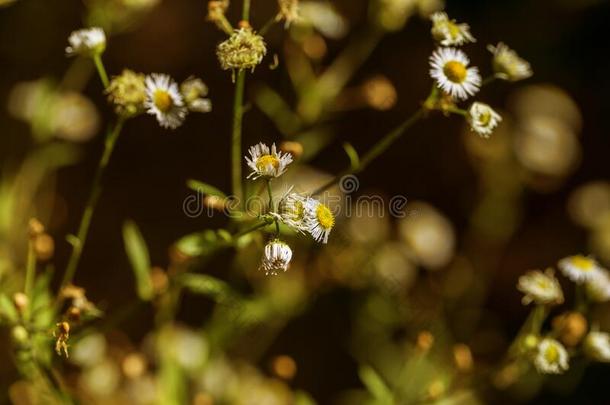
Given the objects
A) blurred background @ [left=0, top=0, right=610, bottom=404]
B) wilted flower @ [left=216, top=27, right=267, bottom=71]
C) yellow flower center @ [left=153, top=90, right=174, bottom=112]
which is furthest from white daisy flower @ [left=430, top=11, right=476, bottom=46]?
→ blurred background @ [left=0, top=0, right=610, bottom=404]

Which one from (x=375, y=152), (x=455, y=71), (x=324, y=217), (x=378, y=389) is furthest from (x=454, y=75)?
(x=378, y=389)

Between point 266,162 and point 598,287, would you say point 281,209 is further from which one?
point 598,287

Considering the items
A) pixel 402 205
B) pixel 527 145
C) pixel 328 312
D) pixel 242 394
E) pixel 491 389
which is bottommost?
pixel 242 394

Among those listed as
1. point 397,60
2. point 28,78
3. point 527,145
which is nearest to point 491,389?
point 527,145

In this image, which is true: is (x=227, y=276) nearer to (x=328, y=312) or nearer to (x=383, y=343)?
(x=328, y=312)

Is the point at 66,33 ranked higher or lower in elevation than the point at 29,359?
higher

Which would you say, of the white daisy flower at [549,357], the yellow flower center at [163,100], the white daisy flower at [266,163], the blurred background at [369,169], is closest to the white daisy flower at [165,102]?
the yellow flower center at [163,100]
